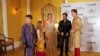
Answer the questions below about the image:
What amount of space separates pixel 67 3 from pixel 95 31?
5.50 ft

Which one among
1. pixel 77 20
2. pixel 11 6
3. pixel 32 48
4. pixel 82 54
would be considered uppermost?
pixel 11 6

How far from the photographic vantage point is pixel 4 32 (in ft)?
27.3

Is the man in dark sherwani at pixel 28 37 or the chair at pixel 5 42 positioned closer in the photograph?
the man in dark sherwani at pixel 28 37

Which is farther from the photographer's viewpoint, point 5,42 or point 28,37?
point 5,42

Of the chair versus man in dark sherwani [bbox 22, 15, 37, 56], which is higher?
man in dark sherwani [bbox 22, 15, 37, 56]

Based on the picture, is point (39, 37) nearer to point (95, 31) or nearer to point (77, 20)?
point (77, 20)

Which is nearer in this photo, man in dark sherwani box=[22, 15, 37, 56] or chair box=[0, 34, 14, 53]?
man in dark sherwani box=[22, 15, 37, 56]

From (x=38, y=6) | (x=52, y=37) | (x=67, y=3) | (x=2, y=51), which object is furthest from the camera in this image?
(x=38, y=6)

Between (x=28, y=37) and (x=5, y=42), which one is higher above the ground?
(x=28, y=37)

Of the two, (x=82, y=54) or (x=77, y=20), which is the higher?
(x=77, y=20)

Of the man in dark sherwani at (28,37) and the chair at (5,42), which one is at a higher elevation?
the man in dark sherwani at (28,37)

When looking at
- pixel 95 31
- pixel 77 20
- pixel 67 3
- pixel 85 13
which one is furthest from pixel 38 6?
pixel 77 20

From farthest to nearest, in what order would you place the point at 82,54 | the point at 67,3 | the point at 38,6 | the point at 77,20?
the point at 38,6 → the point at 67,3 → the point at 82,54 → the point at 77,20

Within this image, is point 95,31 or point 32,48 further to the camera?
point 95,31
